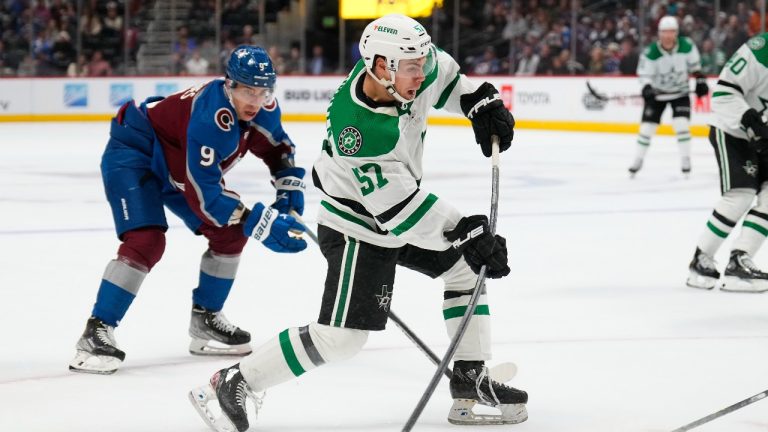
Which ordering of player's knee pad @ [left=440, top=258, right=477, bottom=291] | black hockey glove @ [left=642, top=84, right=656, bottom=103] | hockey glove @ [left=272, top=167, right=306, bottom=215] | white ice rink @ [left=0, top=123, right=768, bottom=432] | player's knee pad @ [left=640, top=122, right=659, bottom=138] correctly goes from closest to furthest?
player's knee pad @ [left=440, top=258, right=477, bottom=291]
white ice rink @ [left=0, top=123, right=768, bottom=432]
hockey glove @ [left=272, top=167, right=306, bottom=215]
player's knee pad @ [left=640, top=122, right=659, bottom=138]
black hockey glove @ [left=642, top=84, right=656, bottom=103]

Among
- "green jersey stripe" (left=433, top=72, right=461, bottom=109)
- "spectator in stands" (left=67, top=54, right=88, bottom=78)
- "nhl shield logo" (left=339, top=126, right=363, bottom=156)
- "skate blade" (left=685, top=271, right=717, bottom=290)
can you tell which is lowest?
"spectator in stands" (left=67, top=54, right=88, bottom=78)

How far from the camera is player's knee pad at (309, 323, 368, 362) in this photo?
2926mm

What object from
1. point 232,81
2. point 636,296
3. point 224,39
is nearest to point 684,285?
point 636,296

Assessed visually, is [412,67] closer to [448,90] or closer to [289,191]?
[448,90]

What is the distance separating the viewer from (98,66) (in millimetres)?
17047

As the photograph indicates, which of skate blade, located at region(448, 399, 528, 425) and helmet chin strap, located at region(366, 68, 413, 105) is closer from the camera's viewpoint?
helmet chin strap, located at region(366, 68, 413, 105)

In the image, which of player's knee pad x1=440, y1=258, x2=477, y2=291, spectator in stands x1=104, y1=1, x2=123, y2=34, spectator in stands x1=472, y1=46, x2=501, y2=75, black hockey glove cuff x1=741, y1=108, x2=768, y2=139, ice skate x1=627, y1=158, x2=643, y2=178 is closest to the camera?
player's knee pad x1=440, y1=258, x2=477, y2=291

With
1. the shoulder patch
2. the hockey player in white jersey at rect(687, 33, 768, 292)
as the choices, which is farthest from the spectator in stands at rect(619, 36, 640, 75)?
the shoulder patch

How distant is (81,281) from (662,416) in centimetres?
302

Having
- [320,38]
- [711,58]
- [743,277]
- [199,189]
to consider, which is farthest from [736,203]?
[320,38]

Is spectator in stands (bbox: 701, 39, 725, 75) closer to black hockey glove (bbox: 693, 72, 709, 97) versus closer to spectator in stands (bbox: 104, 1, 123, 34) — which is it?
black hockey glove (bbox: 693, 72, 709, 97)

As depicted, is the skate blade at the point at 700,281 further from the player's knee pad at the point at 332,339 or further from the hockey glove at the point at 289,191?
the player's knee pad at the point at 332,339

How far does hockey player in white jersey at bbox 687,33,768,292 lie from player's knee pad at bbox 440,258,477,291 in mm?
2365

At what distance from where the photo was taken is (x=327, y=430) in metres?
3.08
